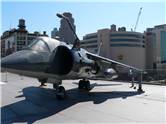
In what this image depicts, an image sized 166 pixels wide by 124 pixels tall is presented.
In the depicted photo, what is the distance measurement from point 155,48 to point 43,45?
145 meters

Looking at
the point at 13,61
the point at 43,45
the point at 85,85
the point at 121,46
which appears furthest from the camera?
the point at 121,46

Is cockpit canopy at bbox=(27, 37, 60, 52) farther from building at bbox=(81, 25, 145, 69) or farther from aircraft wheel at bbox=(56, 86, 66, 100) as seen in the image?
building at bbox=(81, 25, 145, 69)

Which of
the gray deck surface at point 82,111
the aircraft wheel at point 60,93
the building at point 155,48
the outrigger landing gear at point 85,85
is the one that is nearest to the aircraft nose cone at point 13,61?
the gray deck surface at point 82,111

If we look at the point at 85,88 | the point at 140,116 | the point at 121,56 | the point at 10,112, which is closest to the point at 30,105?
the point at 10,112

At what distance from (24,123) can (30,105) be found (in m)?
3.01

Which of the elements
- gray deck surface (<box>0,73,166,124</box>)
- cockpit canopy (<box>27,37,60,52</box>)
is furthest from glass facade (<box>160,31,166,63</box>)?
gray deck surface (<box>0,73,166,124</box>)

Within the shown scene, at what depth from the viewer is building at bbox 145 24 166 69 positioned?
145 metres

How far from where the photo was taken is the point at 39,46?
38.7 ft

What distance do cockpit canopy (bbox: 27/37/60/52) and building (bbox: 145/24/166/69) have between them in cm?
13162

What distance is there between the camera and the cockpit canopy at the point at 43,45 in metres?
11.6

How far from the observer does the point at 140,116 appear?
840 centimetres

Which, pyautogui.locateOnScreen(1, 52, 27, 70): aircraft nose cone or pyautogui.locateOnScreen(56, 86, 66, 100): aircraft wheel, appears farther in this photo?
pyautogui.locateOnScreen(56, 86, 66, 100): aircraft wheel

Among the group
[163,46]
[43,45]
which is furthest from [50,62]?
[163,46]

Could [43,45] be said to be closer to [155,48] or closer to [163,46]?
[155,48]
